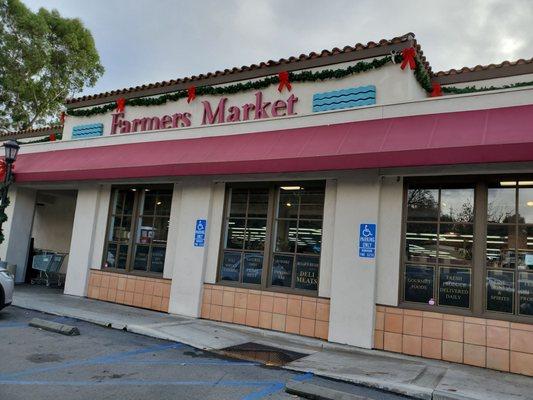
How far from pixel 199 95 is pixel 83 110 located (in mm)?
4530

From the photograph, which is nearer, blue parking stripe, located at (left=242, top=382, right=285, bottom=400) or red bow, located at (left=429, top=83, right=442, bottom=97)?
blue parking stripe, located at (left=242, top=382, right=285, bottom=400)

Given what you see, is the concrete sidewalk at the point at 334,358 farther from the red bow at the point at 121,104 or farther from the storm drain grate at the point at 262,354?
the red bow at the point at 121,104

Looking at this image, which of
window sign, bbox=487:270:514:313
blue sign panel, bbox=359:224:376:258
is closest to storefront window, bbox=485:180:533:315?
window sign, bbox=487:270:514:313

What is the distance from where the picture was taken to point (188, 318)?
9578 millimetres

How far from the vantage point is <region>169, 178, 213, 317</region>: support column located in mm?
9688

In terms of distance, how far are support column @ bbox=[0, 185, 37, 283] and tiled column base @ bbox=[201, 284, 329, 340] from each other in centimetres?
748

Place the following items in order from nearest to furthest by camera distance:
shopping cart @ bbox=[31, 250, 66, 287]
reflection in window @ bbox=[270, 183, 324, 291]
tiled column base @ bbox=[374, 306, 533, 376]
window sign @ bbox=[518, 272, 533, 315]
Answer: tiled column base @ bbox=[374, 306, 533, 376] < window sign @ bbox=[518, 272, 533, 315] < reflection in window @ bbox=[270, 183, 324, 291] < shopping cart @ bbox=[31, 250, 66, 287]

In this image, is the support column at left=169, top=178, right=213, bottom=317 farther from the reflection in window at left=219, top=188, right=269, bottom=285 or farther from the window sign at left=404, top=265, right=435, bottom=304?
the window sign at left=404, top=265, right=435, bottom=304

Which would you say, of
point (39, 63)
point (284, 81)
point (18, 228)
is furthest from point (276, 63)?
point (39, 63)

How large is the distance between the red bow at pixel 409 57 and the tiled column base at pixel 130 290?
22.7ft

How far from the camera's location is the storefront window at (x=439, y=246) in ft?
23.8

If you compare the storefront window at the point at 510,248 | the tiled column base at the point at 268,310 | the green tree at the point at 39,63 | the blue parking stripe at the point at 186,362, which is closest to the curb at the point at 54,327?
the blue parking stripe at the point at 186,362

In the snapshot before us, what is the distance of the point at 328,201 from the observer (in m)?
8.58

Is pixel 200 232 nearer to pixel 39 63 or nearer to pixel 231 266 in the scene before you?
pixel 231 266
